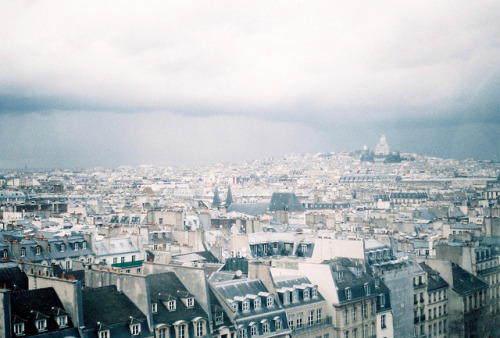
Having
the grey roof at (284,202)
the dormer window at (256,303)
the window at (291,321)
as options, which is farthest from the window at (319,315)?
the grey roof at (284,202)

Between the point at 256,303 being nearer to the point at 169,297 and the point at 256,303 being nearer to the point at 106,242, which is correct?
the point at 169,297

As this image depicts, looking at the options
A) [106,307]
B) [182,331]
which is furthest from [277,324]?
[106,307]

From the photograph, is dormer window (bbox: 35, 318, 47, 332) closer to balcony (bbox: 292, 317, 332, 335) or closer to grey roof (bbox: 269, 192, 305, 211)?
balcony (bbox: 292, 317, 332, 335)

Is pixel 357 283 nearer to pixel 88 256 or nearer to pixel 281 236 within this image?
pixel 281 236

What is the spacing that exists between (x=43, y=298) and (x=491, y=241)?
99.6ft

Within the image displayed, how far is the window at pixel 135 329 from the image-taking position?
1811 cm

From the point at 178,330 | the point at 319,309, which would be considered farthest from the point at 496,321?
the point at 178,330

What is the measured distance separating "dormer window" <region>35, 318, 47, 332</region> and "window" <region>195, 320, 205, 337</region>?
4970 mm

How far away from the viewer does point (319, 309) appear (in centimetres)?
2517

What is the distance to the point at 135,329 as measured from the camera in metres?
18.3

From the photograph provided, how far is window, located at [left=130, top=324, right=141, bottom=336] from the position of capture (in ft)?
59.4

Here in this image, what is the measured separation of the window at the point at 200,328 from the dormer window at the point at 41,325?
4.97m

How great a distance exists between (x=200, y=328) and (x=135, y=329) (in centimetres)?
257

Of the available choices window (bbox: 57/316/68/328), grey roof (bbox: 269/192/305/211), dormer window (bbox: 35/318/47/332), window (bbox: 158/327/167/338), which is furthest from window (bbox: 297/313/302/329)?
grey roof (bbox: 269/192/305/211)
